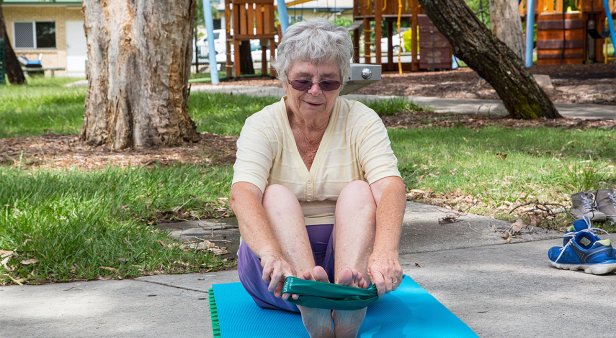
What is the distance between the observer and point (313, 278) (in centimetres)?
326

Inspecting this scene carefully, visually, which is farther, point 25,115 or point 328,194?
point 25,115

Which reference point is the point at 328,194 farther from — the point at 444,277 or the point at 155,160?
the point at 155,160

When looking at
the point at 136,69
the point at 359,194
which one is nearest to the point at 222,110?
the point at 136,69

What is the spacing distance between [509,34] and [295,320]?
14.6 m

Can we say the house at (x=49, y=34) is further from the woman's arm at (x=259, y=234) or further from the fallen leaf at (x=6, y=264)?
the woman's arm at (x=259, y=234)

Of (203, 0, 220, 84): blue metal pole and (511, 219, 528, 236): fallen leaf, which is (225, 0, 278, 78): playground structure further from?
(511, 219, 528, 236): fallen leaf

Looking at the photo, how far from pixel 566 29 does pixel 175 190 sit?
63.9 feet

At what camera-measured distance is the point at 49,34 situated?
160 feet

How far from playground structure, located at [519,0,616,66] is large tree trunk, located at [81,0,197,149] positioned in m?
17.2

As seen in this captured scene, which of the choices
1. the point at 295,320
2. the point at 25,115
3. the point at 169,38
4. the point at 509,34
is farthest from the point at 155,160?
the point at 509,34

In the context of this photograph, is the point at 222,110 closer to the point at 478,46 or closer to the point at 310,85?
the point at 478,46

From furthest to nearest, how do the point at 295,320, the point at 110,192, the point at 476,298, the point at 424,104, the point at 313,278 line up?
the point at 424,104
the point at 110,192
the point at 476,298
the point at 295,320
the point at 313,278

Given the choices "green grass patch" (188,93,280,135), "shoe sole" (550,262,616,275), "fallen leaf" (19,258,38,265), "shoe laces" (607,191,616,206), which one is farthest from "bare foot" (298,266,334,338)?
"green grass patch" (188,93,280,135)

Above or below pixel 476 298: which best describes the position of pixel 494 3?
above
